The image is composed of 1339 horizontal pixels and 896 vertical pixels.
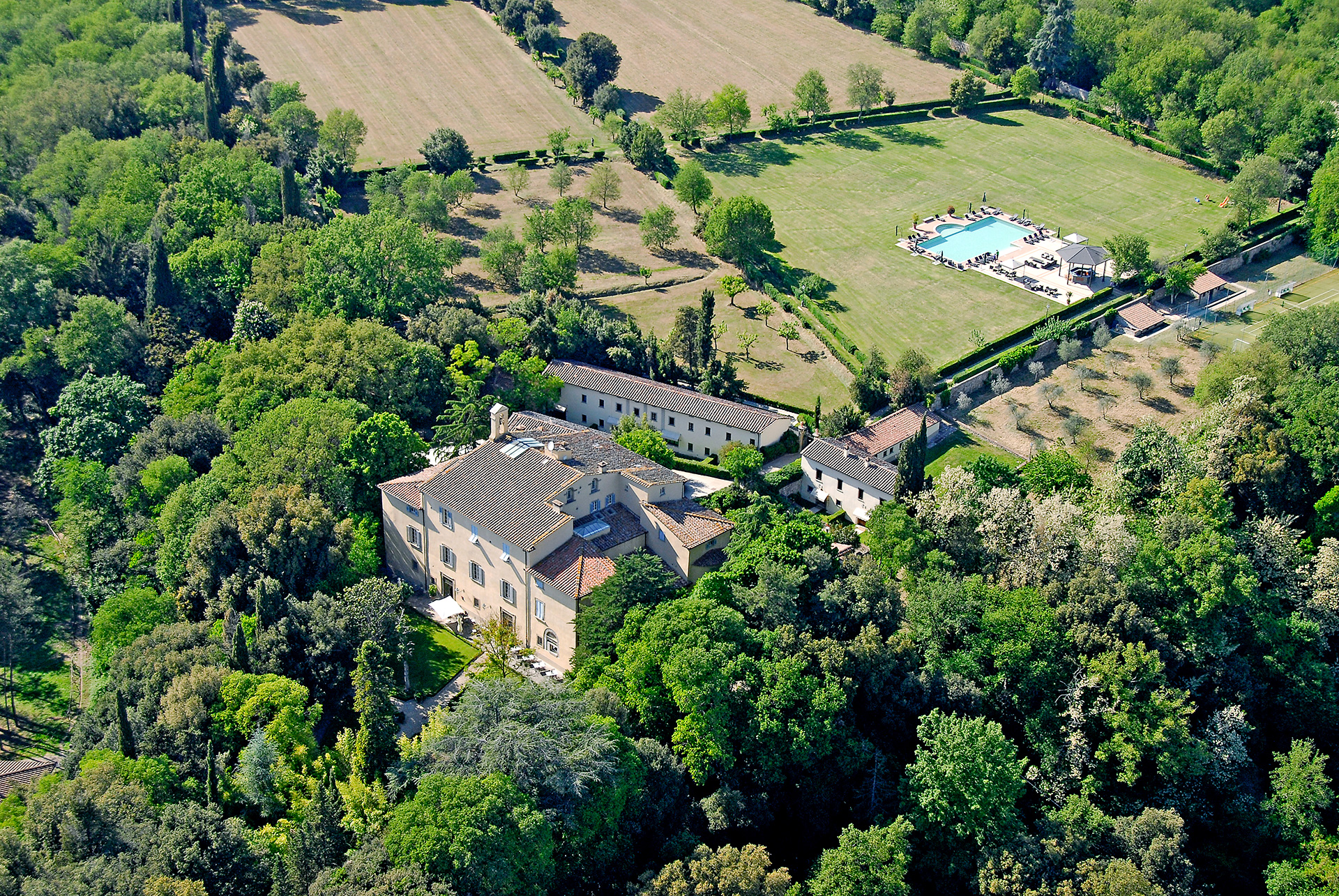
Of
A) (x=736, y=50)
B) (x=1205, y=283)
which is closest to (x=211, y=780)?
(x=1205, y=283)

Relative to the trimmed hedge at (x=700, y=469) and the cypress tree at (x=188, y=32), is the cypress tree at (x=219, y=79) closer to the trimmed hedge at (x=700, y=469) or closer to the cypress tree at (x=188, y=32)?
the cypress tree at (x=188, y=32)

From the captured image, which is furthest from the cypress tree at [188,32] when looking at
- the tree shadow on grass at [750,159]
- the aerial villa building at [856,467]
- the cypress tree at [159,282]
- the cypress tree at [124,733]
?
the cypress tree at [124,733]

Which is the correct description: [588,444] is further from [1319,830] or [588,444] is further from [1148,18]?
[1148,18]

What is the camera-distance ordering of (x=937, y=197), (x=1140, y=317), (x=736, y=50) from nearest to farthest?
(x=1140, y=317) → (x=937, y=197) → (x=736, y=50)

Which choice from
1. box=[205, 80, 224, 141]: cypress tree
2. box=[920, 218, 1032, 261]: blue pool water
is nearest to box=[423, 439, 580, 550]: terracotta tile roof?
box=[920, 218, 1032, 261]: blue pool water

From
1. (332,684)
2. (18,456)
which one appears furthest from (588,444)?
(18,456)

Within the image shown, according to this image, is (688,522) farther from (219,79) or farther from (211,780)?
(219,79)
